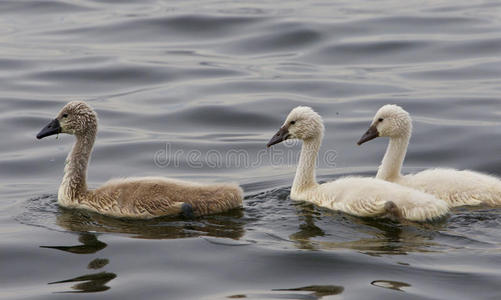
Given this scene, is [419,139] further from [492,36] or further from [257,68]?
[492,36]

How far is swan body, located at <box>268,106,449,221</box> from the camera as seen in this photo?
9797 millimetres

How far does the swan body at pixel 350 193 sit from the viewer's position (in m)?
9.80

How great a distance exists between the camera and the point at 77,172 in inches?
430

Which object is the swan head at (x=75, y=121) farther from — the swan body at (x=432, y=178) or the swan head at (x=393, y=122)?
the swan body at (x=432, y=178)

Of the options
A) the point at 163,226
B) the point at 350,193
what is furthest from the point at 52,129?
the point at 350,193

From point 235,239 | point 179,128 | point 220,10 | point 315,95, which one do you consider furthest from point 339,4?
point 235,239

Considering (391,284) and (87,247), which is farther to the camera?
(87,247)

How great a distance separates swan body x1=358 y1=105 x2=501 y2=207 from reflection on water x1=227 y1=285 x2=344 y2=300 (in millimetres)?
2685

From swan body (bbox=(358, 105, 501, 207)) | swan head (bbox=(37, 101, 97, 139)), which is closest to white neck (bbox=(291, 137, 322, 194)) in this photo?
swan body (bbox=(358, 105, 501, 207))

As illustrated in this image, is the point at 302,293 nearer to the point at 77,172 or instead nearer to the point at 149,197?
the point at 149,197

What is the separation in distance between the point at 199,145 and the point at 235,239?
192 inches

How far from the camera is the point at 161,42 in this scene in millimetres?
20969

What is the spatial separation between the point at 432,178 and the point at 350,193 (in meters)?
1.12

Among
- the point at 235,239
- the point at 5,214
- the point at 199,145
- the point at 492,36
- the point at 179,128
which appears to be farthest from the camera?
the point at 492,36
